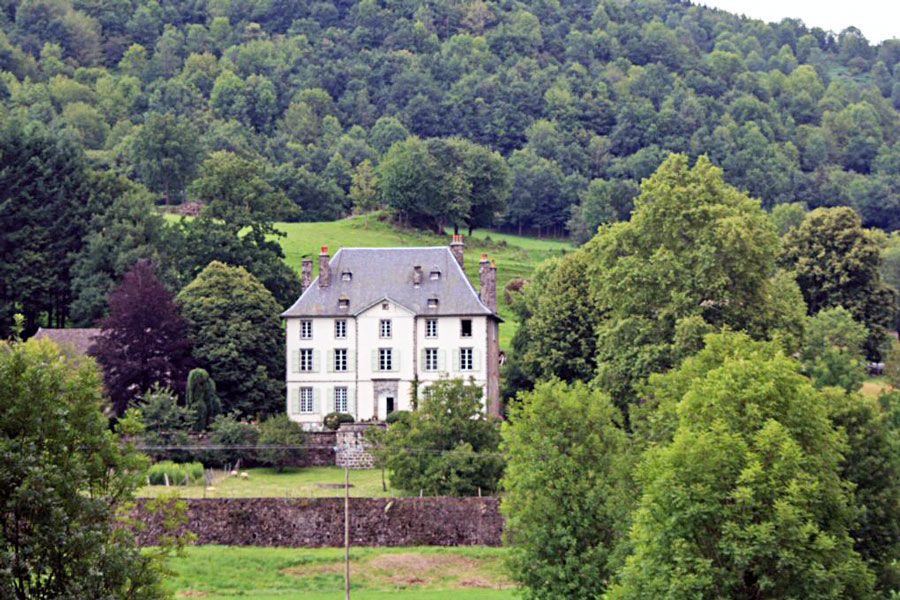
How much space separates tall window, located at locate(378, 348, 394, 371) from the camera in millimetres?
82812

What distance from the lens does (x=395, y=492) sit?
6769cm

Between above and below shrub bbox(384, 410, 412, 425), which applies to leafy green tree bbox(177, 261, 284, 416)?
above

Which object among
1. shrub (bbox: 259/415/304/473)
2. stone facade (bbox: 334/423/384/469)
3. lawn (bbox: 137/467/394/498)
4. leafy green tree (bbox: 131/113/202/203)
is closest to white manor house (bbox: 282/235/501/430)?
stone facade (bbox: 334/423/384/469)

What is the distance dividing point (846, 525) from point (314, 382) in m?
38.9

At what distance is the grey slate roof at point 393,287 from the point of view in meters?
83.1

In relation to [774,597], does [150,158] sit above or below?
above

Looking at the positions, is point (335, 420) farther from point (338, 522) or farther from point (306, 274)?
point (338, 522)

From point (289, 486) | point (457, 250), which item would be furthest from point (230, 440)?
point (457, 250)

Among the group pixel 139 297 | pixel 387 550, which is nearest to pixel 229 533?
pixel 387 550

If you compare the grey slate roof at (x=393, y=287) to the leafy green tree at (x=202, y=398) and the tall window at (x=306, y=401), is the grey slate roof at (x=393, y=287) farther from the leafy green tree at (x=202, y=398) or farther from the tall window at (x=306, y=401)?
the leafy green tree at (x=202, y=398)

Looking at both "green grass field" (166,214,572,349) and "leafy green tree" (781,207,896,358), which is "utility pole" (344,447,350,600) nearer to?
"leafy green tree" (781,207,896,358)

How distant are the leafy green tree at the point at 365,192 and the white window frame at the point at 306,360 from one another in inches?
2133

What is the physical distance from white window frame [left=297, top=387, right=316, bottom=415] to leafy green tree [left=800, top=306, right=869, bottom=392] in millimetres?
23420

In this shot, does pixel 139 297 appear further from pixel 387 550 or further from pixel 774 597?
pixel 774 597
